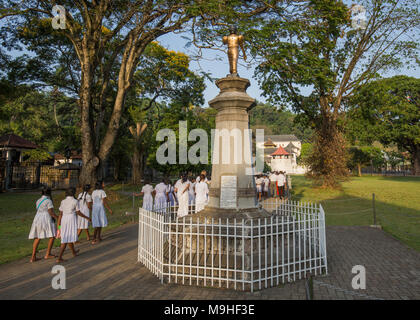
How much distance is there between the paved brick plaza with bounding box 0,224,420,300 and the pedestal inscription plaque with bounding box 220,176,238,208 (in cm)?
215

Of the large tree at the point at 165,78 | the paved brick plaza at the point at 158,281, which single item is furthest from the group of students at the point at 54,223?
the large tree at the point at 165,78

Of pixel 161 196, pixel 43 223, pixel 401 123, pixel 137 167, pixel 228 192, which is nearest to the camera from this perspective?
pixel 43 223

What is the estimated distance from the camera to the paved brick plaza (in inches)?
175

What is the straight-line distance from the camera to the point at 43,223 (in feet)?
20.6

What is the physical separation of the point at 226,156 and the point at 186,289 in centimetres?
319

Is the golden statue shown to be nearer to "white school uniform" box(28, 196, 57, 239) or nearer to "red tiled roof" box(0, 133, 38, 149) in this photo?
"white school uniform" box(28, 196, 57, 239)

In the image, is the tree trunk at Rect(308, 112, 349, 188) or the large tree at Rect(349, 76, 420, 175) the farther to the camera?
the large tree at Rect(349, 76, 420, 175)

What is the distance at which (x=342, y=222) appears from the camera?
10836 millimetres

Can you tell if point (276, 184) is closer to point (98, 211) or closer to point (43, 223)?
point (98, 211)

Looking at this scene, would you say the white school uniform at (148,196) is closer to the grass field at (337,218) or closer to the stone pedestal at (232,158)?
the grass field at (337,218)

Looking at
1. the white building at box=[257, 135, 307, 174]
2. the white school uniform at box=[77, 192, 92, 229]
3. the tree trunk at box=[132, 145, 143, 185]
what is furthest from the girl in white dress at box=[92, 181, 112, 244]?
the white building at box=[257, 135, 307, 174]

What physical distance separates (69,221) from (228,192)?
153 inches

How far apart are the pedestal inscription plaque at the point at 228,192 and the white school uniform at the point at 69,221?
3.59 m

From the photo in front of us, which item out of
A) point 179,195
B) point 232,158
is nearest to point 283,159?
point 179,195
